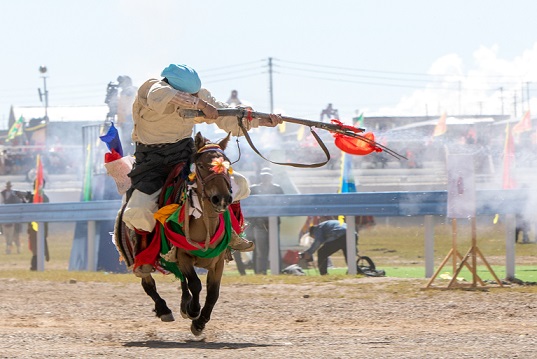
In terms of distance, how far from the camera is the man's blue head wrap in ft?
32.4

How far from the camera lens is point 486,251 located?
889 inches

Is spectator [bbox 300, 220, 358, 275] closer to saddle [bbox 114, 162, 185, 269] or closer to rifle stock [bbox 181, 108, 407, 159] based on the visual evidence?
saddle [bbox 114, 162, 185, 269]

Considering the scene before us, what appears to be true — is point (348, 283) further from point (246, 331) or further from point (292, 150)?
point (292, 150)

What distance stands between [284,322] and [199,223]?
2.33 m

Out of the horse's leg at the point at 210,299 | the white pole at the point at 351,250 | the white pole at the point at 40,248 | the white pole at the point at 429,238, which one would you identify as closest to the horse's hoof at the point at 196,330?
the horse's leg at the point at 210,299

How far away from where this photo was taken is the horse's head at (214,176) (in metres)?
9.16

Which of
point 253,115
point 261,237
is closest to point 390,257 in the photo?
point 261,237

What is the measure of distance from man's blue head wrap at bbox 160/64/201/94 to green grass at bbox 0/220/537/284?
6.75 m

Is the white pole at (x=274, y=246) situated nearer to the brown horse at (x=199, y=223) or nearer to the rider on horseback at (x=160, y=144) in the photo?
the rider on horseback at (x=160, y=144)

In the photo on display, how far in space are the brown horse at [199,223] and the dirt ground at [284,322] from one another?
19.4 inches

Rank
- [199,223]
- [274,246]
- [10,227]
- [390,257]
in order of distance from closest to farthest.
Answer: [199,223] < [274,246] < [390,257] < [10,227]

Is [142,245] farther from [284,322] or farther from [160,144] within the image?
[284,322]

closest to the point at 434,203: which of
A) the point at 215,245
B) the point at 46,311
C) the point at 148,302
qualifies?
the point at 148,302

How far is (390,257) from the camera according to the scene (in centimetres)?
2303
